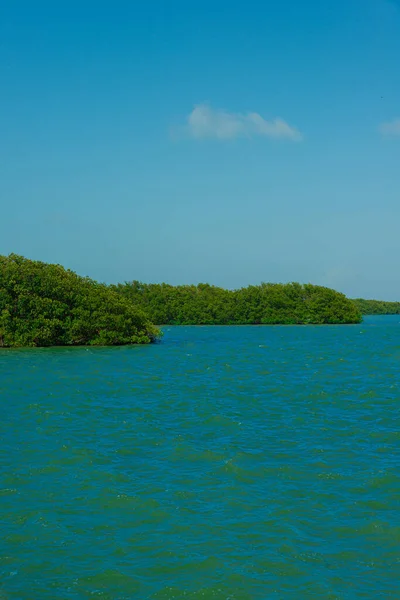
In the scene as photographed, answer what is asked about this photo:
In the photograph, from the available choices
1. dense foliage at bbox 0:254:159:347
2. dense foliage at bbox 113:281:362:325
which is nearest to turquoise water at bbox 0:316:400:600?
dense foliage at bbox 0:254:159:347

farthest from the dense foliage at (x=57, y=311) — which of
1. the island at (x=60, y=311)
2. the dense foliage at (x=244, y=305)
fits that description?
A: the dense foliage at (x=244, y=305)

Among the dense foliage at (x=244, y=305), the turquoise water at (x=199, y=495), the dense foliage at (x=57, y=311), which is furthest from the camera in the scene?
the dense foliage at (x=244, y=305)

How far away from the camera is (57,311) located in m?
64.4

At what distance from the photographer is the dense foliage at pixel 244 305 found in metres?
159

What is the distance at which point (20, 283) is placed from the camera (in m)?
64.4

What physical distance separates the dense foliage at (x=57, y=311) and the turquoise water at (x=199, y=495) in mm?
32181

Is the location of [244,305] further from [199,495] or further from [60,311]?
[199,495]

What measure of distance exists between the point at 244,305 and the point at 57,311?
3994 inches

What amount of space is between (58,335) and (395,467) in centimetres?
5324

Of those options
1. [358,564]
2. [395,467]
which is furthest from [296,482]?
[358,564]

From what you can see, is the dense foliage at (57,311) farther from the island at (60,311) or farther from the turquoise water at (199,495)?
the turquoise water at (199,495)

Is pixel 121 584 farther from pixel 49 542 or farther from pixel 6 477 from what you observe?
pixel 6 477

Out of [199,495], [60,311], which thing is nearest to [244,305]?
[60,311]

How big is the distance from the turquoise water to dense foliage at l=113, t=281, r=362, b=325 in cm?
12616
